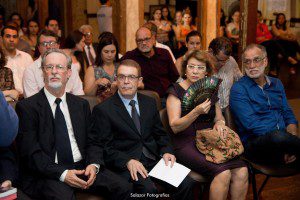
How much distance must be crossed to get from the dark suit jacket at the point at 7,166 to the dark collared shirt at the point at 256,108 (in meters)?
1.86

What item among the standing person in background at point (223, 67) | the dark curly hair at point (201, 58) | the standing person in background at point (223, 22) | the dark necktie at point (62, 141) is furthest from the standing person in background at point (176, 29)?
the dark necktie at point (62, 141)

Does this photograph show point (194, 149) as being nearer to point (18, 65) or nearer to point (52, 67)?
point (52, 67)

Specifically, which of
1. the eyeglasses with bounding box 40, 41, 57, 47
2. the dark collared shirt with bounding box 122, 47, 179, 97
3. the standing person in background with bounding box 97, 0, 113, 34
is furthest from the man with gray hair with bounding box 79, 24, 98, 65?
the eyeglasses with bounding box 40, 41, 57, 47

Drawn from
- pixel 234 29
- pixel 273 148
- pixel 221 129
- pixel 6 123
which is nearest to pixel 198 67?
pixel 221 129

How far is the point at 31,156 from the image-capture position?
9.31ft

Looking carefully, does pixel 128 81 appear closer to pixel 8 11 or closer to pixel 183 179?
pixel 183 179

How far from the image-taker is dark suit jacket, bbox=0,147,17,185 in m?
2.53

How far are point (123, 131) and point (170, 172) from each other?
0.43 meters

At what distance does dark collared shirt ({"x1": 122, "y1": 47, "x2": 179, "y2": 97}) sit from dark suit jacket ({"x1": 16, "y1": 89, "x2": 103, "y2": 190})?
1.81 m

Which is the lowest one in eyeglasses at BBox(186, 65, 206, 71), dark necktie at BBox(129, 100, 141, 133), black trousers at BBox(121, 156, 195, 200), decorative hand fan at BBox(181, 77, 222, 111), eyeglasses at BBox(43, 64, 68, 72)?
black trousers at BBox(121, 156, 195, 200)

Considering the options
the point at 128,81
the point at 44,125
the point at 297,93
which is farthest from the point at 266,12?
the point at 44,125

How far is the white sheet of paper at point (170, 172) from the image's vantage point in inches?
121

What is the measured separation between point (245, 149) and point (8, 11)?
9311 mm

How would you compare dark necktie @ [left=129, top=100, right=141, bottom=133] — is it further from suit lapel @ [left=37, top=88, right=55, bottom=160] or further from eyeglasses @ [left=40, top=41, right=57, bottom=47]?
eyeglasses @ [left=40, top=41, right=57, bottom=47]
